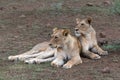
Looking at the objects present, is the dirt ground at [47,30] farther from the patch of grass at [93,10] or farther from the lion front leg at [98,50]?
the lion front leg at [98,50]

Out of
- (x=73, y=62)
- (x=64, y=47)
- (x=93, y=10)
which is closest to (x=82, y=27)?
(x=64, y=47)

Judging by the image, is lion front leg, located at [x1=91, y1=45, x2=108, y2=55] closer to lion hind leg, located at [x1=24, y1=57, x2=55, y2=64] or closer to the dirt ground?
the dirt ground

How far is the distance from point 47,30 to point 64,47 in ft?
9.88

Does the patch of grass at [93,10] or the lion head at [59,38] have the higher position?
the lion head at [59,38]

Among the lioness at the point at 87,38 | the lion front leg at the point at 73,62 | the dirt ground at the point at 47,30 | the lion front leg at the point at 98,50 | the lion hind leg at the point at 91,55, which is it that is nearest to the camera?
the dirt ground at the point at 47,30

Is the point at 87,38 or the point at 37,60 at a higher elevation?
the point at 87,38

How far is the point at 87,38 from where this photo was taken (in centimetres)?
788

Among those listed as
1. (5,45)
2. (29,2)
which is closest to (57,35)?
(5,45)

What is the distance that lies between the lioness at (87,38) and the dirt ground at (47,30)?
0.14 m

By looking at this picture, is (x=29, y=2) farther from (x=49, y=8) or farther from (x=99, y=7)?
(x=99, y=7)

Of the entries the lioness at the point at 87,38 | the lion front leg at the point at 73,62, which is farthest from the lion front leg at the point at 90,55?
the lion front leg at the point at 73,62

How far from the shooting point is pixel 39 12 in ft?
39.6

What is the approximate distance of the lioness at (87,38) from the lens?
7695mm

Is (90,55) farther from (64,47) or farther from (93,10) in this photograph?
(93,10)
